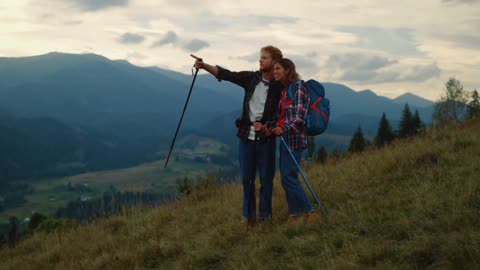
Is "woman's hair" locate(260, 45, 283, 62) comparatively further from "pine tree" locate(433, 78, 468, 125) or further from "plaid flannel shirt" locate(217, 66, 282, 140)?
"pine tree" locate(433, 78, 468, 125)

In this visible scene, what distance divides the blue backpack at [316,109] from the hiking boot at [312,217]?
100 centimetres

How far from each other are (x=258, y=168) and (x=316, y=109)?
3.83 ft

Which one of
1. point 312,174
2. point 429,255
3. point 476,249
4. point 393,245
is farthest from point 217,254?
point 312,174

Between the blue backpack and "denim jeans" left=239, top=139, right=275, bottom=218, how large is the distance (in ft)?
2.13

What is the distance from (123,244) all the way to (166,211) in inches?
63.8

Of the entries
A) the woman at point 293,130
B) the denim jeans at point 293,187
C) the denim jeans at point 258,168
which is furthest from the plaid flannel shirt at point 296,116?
the denim jeans at point 258,168

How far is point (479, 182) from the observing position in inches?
222

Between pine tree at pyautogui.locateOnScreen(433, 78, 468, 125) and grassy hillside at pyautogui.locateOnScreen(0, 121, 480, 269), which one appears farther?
pine tree at pyautogui.locateOnScreen(433, 78, 468, 125)

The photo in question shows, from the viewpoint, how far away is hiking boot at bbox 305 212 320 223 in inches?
231

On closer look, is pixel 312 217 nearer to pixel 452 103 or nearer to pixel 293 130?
pixel 293 130

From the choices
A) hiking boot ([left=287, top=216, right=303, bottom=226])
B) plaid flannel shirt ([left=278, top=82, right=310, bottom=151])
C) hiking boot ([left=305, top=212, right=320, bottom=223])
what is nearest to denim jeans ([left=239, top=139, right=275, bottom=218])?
plaid flannel shirt ([left=278, top=82, right=310, bottom=151])

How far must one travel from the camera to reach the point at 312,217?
604 cm

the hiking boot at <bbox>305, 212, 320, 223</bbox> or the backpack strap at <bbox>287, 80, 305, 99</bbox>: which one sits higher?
the backpack strap at <bbox>287, 80, 305, 99</bbox>

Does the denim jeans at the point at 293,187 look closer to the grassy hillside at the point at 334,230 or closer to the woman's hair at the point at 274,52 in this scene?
the grassy hillside at the point at 334,230
